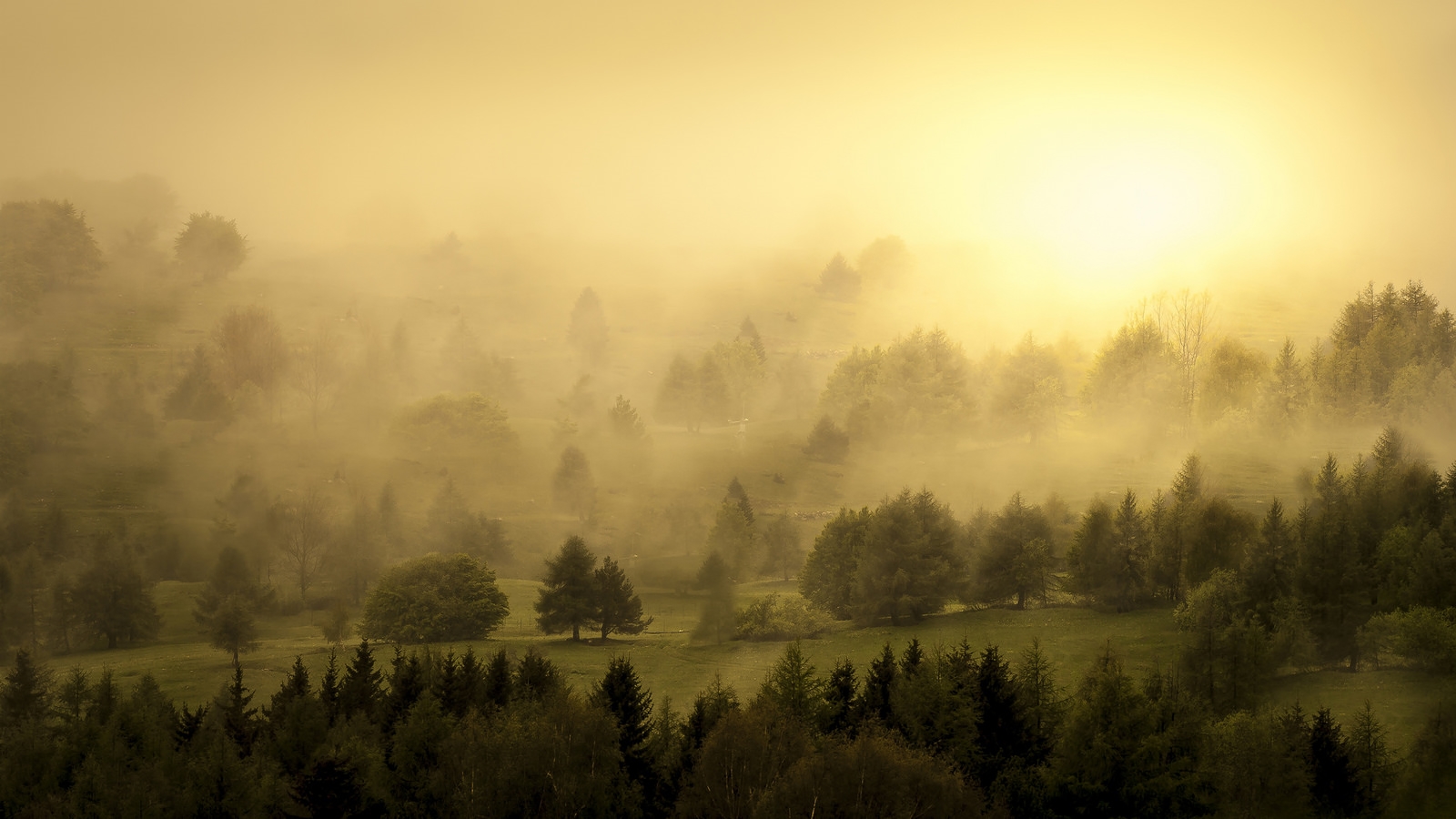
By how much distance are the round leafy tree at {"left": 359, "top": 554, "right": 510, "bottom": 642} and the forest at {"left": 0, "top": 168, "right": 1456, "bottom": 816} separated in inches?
15.0

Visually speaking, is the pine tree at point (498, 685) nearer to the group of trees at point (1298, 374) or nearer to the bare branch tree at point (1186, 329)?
the group of trees at point (1298, 374)

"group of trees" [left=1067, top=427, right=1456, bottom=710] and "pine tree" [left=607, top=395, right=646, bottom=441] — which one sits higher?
"pine tree" [left=607, top=395, right=646, bottom=441]

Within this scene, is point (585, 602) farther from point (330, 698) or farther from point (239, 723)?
point (239, 723)

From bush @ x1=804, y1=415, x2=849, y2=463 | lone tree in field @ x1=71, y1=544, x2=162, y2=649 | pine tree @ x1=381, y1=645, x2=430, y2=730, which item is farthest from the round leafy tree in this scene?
bush @ x1=804, y1=415, x2=849, y2=463

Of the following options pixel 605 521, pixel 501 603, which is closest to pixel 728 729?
pixel 501 603

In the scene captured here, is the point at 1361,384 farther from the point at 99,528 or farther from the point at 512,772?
the point at 99,528

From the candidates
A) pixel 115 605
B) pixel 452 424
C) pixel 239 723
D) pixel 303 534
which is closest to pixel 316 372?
pixel 452 424

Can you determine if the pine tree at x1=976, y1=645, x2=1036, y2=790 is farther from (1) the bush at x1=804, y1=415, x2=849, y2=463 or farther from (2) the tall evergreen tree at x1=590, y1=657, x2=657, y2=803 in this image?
(1) the bush at x1=804, y1=415, x2=849, y2=463

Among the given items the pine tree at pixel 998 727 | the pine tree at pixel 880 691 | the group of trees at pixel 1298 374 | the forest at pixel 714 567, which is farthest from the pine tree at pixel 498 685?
the group of trees at pixel 1298 374

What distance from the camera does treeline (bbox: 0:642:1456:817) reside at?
5147 centimetres

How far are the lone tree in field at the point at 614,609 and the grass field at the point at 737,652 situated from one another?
1.27m

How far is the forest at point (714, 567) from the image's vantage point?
55.4 m

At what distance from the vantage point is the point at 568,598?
93.4m

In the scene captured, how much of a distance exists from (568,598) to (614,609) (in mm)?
4230
